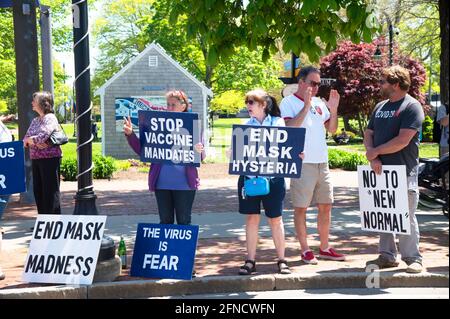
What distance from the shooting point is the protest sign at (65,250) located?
6.18 meters

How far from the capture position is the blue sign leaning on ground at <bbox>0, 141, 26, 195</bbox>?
6.88 m

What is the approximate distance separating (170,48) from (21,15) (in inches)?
1036

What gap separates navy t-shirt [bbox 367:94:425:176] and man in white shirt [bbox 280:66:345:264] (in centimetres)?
62

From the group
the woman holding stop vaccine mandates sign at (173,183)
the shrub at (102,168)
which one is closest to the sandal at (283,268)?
the woman holding stop vaccine mandates sign at (173,183)

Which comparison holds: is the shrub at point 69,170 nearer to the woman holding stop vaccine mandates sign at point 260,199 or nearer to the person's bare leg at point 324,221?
the person's bare leg at point 324,221

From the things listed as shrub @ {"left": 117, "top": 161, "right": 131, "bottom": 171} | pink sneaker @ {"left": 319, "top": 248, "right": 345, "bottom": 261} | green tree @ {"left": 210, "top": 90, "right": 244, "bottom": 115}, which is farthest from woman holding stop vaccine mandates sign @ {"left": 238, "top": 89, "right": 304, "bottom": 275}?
green tree @ {"left": 210, "top": 90, "right": 244, "bottom": 115}

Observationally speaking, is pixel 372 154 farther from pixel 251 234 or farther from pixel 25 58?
pixel 25 58

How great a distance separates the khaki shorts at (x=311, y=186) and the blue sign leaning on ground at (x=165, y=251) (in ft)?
4.49

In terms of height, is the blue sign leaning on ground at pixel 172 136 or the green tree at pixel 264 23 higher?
the green tree at pixel 264 23

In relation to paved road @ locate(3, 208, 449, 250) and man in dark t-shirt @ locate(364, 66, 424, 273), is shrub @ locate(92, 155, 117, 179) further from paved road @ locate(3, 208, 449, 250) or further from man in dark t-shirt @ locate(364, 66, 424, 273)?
man in dark t-shirt @ locate(364, 66, 424, 273)

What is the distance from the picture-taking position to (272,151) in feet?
21.7

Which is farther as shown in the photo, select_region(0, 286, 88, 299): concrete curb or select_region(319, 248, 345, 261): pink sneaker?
select_region(319, 248, 345, 261): pink sneaker

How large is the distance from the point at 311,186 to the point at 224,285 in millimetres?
1544
